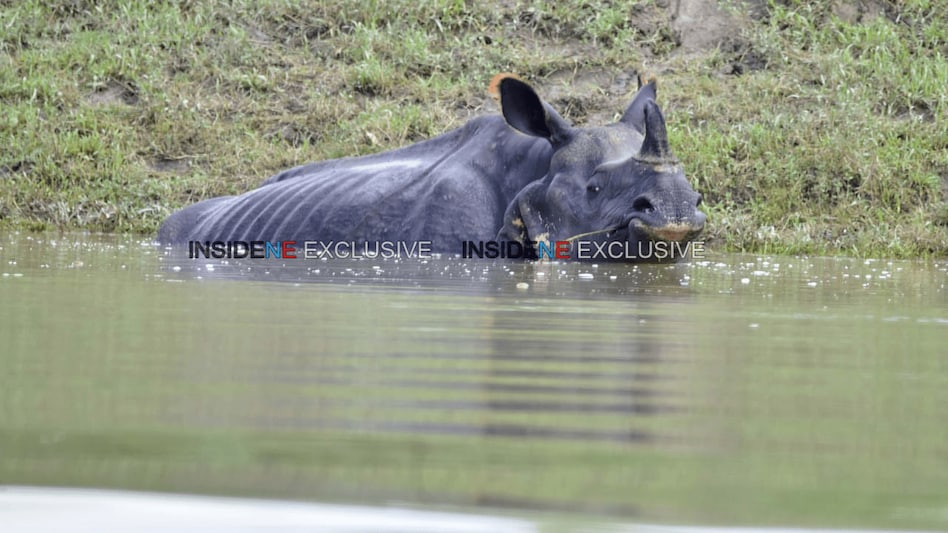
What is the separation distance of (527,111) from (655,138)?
1049 mm

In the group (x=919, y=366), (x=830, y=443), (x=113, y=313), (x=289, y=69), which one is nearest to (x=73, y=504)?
(x=830, y=443)

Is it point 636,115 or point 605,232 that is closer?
point 605,232

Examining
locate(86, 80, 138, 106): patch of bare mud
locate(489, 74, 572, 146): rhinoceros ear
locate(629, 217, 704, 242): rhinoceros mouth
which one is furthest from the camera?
locate(86, 80, 138, 106): patch of bare mud

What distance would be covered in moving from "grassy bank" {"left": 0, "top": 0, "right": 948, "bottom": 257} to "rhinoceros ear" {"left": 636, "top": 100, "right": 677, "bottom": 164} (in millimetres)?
3398

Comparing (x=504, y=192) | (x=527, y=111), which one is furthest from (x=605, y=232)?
(x=504, y=192)

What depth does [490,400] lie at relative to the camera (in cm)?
215

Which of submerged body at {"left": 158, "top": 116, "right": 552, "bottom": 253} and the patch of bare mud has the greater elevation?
the patch of bare mud

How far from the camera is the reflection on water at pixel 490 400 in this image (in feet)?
4.84

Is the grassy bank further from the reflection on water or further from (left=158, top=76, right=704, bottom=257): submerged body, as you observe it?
the reflection on water

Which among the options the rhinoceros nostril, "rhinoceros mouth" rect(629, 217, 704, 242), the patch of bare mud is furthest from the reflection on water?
the patch of bare mud

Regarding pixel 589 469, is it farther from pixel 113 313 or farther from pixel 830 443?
pixel 113 313

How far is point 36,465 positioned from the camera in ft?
5.09

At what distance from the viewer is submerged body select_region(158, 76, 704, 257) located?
6730mm

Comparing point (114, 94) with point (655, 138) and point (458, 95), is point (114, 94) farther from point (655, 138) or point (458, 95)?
point (655, 138)
